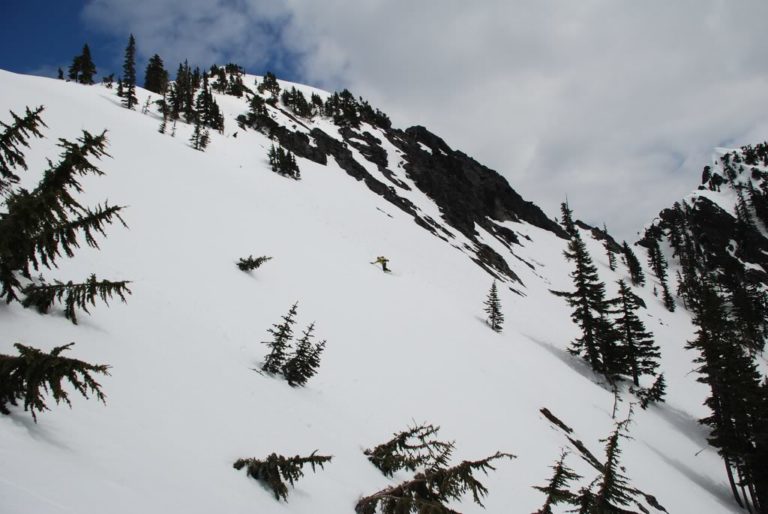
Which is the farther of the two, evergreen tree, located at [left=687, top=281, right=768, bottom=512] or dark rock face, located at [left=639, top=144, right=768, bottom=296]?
dark rock face, located at [left=639, top=144, right=768, bottom=296]

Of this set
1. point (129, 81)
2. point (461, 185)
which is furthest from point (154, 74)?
point (461, 185)

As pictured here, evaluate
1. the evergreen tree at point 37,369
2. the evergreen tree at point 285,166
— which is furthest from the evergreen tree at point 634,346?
the evergreen tree at point 285,166

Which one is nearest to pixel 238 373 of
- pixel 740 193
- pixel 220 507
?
pixel 220 507

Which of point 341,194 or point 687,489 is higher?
point 341,194

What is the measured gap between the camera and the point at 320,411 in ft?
31.4

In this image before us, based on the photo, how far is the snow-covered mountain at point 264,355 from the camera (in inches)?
186

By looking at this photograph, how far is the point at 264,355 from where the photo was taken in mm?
11383

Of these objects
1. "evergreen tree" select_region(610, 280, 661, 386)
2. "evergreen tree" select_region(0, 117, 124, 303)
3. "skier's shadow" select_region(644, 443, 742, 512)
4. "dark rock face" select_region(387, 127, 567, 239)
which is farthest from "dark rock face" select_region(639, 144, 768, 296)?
"evergreen tree" select_region(0, 117, 124, 303)

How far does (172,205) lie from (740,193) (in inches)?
6282

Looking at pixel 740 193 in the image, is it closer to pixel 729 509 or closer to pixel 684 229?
pixel 684 229

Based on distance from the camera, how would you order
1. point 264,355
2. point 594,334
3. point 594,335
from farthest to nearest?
1. point 594,334
2. point 594,335
3. point 264,355

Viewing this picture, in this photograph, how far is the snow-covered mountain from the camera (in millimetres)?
4715

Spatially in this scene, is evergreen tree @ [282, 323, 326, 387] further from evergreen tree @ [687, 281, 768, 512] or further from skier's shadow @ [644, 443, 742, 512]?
evergreen tree @ [687, 281, 768, 512]

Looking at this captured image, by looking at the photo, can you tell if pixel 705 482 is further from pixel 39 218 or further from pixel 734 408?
Answer: pixel 39 218
